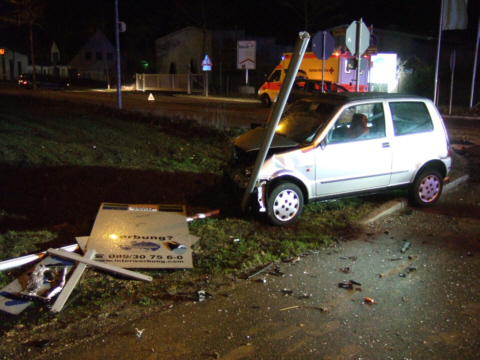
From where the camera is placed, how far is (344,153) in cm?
733

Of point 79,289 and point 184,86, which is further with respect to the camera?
point 184,86

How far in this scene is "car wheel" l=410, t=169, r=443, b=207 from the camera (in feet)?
26.5

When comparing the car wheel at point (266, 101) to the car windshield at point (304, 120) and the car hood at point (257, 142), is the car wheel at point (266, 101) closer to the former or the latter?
the car windshield at point (304, 120)

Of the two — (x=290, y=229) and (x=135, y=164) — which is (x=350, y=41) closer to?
(x=135, y=164)

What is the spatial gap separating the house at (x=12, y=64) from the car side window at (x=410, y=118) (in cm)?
8909

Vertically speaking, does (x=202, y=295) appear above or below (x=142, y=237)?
below

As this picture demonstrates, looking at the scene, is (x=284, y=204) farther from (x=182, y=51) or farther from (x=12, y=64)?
(x=12, y=64)

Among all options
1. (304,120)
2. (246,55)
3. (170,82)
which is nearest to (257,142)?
(304,120)

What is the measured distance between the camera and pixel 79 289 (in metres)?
5.11

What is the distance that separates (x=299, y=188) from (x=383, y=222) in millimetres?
1479

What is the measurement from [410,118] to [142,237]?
4548 millimetres

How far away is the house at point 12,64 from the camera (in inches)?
3376

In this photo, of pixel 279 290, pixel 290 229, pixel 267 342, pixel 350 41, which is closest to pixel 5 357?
pixel 267 342

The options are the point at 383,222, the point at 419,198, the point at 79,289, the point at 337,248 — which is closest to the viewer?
the point at 79,289
